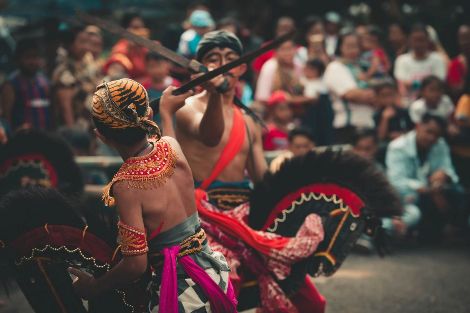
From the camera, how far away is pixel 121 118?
3199 mm

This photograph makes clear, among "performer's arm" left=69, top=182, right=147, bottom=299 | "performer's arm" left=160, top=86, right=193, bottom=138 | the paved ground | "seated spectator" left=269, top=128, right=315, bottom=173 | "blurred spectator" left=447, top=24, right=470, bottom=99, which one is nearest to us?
"performer's arm" left=69, top=182, right=147, bottom=299

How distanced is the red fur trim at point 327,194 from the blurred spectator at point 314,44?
16.9 feet

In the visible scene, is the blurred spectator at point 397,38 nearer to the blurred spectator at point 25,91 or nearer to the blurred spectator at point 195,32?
the blurred spectator at point 195,32

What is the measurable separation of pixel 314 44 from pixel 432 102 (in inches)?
68.0

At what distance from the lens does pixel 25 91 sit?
794 centimetres

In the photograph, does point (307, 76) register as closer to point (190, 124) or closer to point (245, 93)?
point (245, 93)

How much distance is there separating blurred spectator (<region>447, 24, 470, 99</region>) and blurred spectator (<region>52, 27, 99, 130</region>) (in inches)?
179

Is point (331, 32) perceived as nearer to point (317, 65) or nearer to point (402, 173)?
point (317, 65)

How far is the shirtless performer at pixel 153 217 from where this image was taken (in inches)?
126

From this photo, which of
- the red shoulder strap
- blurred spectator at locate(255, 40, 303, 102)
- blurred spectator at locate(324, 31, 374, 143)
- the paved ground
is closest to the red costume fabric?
the red shoulder strap

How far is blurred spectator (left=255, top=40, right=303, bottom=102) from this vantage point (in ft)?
29.3

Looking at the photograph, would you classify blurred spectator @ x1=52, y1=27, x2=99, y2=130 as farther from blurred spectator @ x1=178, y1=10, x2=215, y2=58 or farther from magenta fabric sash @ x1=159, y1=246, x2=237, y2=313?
magenta fabric sash @ x1=159, y1=246, x2=237, y2=313

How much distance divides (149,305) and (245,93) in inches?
→ 233

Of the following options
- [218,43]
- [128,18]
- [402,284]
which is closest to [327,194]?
[218,43]
